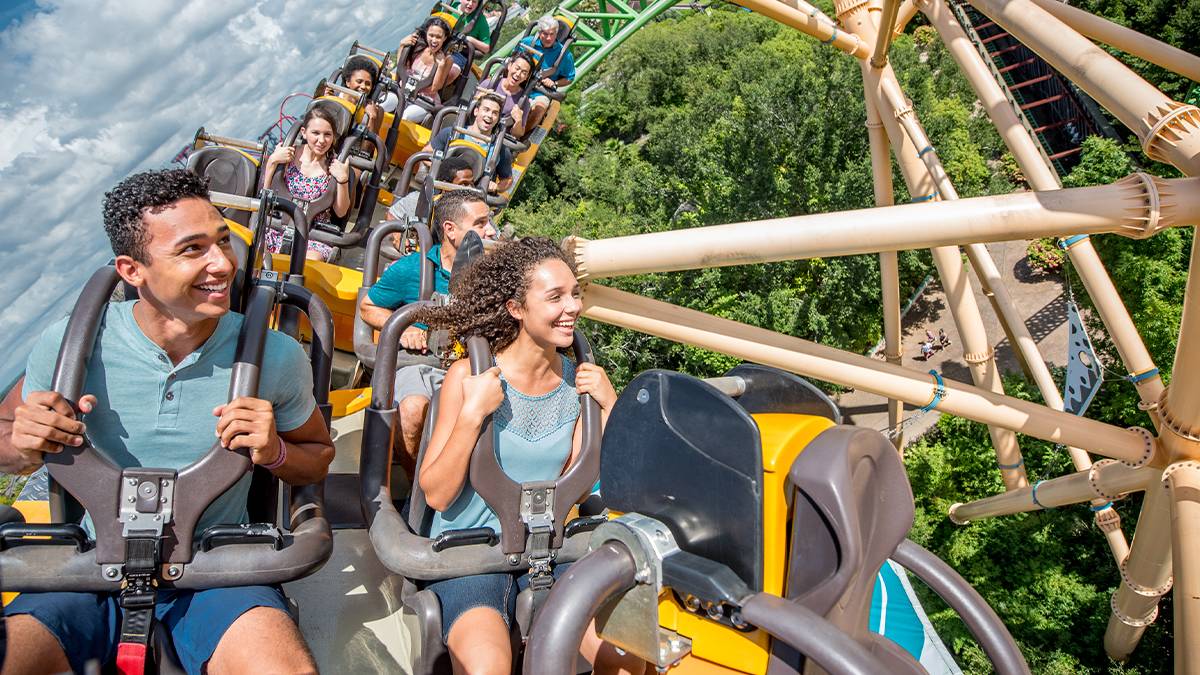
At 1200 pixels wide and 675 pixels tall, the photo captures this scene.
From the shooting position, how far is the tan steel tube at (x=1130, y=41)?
2.21 metres

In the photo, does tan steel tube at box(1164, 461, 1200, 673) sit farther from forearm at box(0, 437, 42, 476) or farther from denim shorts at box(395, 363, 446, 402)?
forearm at box(0, 437, 42, 476)

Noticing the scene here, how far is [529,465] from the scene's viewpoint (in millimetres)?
2213

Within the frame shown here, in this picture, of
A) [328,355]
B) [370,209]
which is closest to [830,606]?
[328,355]

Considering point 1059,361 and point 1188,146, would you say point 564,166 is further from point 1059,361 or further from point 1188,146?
point 1188,146

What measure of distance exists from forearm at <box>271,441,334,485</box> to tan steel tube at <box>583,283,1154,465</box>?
76 centimetres

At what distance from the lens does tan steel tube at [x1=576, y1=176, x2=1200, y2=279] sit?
152 centimetres

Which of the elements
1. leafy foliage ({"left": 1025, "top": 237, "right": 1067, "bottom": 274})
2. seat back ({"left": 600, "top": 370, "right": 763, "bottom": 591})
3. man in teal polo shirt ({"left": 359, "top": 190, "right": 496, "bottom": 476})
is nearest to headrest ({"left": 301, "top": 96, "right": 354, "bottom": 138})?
man in teal polo shirt ({"left": 359, "top": 190, "right": 496, "bottom": 476})

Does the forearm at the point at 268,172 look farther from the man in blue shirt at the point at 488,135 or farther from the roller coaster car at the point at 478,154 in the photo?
the man in blue shirt at the point at 488,135

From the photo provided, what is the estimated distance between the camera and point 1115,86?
1795mm

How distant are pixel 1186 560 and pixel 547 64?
837 cm

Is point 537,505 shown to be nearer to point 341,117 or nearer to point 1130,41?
point 1130,41

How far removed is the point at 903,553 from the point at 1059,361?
7168 millimetres

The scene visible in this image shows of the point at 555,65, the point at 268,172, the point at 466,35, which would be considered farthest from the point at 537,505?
the point at 466,35

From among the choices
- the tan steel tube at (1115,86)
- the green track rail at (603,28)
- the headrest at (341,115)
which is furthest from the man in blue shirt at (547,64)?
the tan steel tube at (1115,86)
